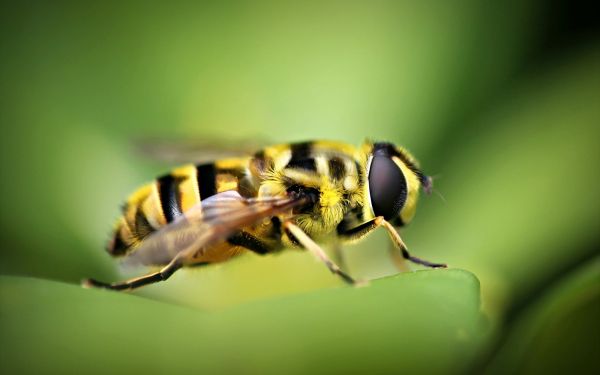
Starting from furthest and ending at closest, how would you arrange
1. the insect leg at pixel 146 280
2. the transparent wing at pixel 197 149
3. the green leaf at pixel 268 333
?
the transparent wing at pixel 197 149 < the insect leg at pixel 146 280 < the green leaf at pixel 268 333

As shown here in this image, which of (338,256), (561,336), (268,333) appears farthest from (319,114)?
(268,333)

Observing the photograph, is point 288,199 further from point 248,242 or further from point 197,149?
point 197,149

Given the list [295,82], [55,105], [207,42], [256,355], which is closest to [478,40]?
[295,82]

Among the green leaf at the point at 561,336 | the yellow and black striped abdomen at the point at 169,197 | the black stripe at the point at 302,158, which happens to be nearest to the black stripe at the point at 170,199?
the yellow and black striped abdomen at the point at 169,197

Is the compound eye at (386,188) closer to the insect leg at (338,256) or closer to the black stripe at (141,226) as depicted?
the insect leg at (338,256)

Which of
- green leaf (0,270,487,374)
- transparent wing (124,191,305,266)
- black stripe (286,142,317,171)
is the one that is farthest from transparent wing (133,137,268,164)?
green leaf (0,270,487,374)

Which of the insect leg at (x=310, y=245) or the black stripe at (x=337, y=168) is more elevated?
the black stripe at (x=337, y=168)

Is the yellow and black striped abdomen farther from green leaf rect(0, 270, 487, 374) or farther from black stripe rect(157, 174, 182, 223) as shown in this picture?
green leaf rect(0, 270, 487, 374)
